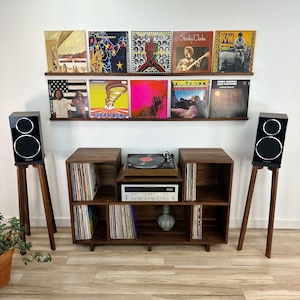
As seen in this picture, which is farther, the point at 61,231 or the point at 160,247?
the point at 61,231

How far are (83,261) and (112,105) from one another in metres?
1.13

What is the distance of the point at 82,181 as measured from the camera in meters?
1.93

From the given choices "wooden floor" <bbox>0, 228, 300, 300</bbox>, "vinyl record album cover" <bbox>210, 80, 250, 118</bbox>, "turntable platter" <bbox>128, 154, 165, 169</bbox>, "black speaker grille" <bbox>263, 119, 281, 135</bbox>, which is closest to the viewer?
"wooden floor" <bbox>0, 228, 300, 300</bbox>

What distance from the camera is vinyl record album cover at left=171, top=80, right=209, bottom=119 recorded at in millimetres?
2027

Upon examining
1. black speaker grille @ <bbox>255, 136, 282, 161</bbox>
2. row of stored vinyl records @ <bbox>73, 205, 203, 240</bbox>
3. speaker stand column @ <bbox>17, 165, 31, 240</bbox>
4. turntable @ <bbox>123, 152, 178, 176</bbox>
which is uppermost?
black speaker grille @ <bbox>255, 136, 282, 161</bbox>

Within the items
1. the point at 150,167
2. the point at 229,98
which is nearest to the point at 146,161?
the point at 150,167

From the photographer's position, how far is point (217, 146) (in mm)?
2158

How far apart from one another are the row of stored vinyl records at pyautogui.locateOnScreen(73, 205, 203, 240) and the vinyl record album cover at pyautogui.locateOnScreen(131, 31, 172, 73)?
1008 millimetres

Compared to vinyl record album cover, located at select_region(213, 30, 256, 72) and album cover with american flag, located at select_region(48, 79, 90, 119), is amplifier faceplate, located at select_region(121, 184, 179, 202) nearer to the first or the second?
album cover with american flag, located at select_region(48, 79, 90, 119)

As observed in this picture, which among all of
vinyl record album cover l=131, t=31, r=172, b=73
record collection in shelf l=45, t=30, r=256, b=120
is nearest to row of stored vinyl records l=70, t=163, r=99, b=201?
record collection in shelf l=45, t=30, r=256, b=120

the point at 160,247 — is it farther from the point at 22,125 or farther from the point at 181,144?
the point at 22,125

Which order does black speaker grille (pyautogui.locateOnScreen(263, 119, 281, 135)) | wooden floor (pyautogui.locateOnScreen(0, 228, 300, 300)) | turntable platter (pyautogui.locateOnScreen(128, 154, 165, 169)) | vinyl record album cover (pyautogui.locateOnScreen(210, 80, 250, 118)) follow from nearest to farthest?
wooden floor (pyautogui.locateOnScreen(0, 228, 300, 300)) → black speaker grille (pyautogui.locateOnScreen(263, 119, 281, 135)) → turntable platter (pyautogui.locateOnScreen(128, 154, 165, 169)) → vinyl record album cover (pyautogui.locateOnScreen(210, 80, 250, 118))

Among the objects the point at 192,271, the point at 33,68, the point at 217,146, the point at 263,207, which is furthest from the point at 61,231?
the point at 263,207

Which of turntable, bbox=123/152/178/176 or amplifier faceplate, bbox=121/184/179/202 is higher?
turntable, bbox=123/152/178/176
